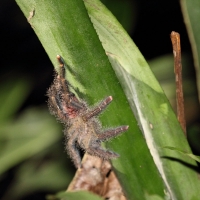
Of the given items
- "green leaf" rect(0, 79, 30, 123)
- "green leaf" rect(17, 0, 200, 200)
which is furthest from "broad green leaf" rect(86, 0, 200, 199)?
"green leaf" rect(0, 79, 30, 123)

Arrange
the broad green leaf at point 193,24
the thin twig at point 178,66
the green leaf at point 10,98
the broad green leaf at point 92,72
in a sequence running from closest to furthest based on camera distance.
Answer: the broad green leaf at point 92,72
the thin twig at point 178,66
the broad green leaf at point 193,24
the green leaf at point 10,98

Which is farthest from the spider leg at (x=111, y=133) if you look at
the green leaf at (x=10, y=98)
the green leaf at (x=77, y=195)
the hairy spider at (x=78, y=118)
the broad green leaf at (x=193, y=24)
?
the green leaf at (x=10, y=98)

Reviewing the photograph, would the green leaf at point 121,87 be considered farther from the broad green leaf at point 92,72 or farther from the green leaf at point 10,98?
the green leaf at point 10,98

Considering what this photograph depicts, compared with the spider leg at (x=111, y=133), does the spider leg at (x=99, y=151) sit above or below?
below

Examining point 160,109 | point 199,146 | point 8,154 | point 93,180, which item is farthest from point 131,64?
point 8,154

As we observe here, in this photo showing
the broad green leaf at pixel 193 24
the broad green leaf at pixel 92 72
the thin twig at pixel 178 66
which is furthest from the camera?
the broad green leaf at pixel 193 24

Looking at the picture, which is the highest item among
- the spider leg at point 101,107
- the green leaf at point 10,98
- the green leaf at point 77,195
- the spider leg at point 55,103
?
the spider leg at point 55,103

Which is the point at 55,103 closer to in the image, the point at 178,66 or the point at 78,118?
the point at 78,118

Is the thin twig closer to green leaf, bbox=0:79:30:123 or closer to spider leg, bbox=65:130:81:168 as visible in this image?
spider leg, bbox=65:130:81:168

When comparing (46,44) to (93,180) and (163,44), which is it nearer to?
(93,180)
